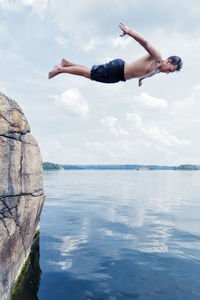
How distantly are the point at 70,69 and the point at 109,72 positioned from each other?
1115 mm

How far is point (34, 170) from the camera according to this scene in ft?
28.2

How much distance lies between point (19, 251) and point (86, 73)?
6.36 meters

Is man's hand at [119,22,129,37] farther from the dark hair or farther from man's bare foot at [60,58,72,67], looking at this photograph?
man's bare foot at [60,58,72,67]

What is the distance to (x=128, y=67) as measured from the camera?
5.62m

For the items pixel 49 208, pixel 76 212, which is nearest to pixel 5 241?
pixel 76 212

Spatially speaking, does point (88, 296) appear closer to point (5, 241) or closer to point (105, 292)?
point (105, 292)

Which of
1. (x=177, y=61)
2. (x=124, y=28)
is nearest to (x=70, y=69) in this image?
(x=124, y=28)

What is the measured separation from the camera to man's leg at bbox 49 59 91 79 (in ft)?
19.9

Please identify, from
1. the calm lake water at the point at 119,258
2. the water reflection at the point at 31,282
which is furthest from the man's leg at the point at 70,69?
the calm lake water at the point at 119,258

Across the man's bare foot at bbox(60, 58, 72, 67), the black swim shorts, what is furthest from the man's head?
the man's bare foot at bbox(60, 58, 72, 67)

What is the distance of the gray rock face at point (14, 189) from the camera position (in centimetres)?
642

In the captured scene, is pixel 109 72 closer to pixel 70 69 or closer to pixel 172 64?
pixel 70 69

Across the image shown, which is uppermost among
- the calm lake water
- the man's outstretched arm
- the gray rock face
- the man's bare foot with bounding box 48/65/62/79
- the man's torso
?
the man's outstretched arm

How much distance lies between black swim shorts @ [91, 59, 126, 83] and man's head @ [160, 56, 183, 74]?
1.05 m
